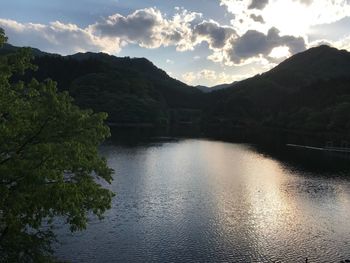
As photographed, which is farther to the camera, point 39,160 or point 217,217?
point 217,217

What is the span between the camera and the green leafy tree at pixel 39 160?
64.8 ft

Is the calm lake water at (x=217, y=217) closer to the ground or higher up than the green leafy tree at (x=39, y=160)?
closer to the ground

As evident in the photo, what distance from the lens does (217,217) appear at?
202 feet

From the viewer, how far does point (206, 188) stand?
82250 millimetres

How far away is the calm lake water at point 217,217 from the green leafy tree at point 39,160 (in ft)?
74.8

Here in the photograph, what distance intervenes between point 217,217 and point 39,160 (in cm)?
4445

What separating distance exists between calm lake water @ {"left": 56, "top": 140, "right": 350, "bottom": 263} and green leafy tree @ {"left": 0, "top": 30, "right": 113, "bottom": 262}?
74.8 feet

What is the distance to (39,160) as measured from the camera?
68.2 feet

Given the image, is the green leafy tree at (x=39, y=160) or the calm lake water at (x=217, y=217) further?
the calm lake water at (x=217, y=217)

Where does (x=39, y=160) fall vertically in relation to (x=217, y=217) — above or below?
above

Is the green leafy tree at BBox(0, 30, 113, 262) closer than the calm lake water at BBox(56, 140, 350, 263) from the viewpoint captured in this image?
Yes

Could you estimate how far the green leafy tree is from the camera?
19.8 metres

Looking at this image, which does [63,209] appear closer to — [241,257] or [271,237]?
[241,257]

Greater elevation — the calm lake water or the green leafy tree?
the green leafy tree
